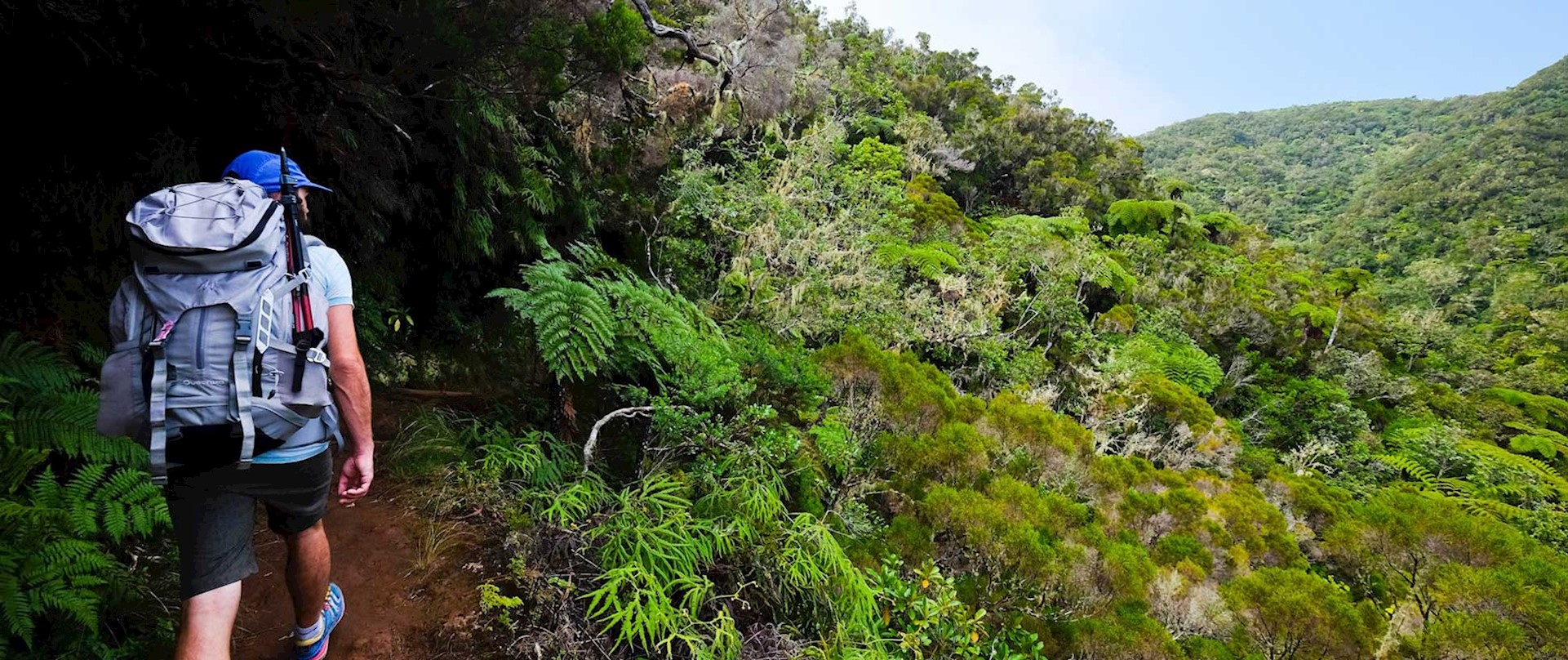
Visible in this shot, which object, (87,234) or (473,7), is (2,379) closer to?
(87,234)

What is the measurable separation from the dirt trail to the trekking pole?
4.14 feet

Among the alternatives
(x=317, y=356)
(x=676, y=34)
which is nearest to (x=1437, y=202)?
(x=676, y=34)

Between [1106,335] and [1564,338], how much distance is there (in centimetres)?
2276

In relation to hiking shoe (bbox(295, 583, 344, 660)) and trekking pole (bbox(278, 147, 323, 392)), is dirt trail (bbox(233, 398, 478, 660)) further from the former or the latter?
trekking pole (bbox(278, 147, 323, 392))

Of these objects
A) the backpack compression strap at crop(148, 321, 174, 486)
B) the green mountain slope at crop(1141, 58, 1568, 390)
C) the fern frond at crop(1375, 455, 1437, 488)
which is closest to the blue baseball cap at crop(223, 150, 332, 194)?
the backpack compression strap at crop(148, 321, 174, 486)

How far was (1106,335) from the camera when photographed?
11.3m

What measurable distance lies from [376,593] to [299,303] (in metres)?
1.51

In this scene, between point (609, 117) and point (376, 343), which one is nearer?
point (376, 343)

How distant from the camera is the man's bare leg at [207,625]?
5.37 feet

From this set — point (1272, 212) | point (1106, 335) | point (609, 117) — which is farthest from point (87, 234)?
point (1272, 212)

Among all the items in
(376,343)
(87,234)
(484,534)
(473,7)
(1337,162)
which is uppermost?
(1337,162)

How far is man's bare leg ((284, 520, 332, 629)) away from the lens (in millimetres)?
1956

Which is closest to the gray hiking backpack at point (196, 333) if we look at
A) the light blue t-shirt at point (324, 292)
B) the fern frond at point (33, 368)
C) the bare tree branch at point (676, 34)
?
the light blue t-shirt at point (324, 292)

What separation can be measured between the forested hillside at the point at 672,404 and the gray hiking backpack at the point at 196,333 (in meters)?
0.82
